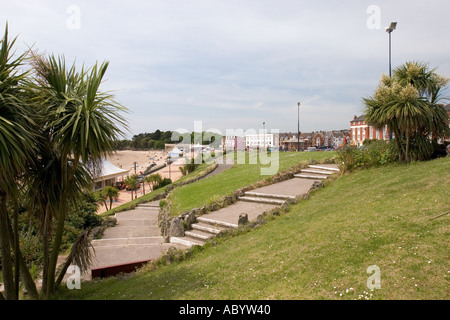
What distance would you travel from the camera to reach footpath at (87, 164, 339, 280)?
9586 millimetres

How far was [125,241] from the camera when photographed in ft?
38.0

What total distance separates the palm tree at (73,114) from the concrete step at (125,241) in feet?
18.2

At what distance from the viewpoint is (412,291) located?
13.0 feet

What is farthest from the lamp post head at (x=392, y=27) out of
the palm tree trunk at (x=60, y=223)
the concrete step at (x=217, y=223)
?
the palm tree trunk at (x=60, y=223)

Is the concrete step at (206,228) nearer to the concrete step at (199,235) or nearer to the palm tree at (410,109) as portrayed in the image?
the concrete step at (199,235)

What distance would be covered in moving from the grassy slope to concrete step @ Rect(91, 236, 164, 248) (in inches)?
148

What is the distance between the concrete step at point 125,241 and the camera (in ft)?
36.8

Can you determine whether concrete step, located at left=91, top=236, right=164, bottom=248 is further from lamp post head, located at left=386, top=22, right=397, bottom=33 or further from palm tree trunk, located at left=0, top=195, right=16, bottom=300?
lamp post head, located at left=386, top=22, right=397, bottom=33

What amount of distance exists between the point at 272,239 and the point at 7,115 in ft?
19.5

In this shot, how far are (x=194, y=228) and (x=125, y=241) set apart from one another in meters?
2.84

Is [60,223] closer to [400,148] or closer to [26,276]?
[26,276]

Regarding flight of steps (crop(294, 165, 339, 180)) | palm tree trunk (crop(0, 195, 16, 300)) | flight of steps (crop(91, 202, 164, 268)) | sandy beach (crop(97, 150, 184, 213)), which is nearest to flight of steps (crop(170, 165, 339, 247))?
flight of steps (crop(294, 165, 339, 180))
